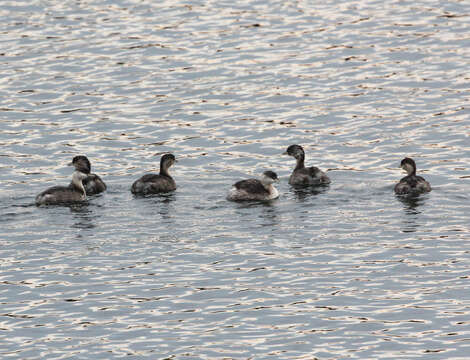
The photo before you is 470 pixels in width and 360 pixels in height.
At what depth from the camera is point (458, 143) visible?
2653 centimetres

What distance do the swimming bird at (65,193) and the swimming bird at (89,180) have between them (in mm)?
205

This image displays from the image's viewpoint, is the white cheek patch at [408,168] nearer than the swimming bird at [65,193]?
No

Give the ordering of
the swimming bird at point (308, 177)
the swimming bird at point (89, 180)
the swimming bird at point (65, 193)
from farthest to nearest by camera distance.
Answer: the swimming bird at point (308, 177), the swimming bird at point (89, 180), the swimming bird at point (65, 193)

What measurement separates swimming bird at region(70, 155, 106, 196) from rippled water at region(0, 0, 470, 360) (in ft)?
1.04

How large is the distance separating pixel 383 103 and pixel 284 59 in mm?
4887

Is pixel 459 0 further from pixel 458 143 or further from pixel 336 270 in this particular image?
pixel 336 270

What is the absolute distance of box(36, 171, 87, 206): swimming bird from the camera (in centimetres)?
2280

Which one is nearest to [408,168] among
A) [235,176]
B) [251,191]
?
[251,191]

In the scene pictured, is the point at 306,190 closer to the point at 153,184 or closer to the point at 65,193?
the point at 153,184

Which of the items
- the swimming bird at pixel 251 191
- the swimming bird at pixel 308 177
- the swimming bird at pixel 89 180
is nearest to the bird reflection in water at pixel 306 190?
the swimming bird at pixel 308 177

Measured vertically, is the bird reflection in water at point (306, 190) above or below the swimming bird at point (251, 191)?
below

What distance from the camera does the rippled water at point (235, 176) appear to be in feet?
53.4

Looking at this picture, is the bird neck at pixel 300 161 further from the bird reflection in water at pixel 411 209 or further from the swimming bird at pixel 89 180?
the swimming bird at pixel 89 180

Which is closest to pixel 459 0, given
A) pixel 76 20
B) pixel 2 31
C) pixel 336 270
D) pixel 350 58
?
pixel 350 58
